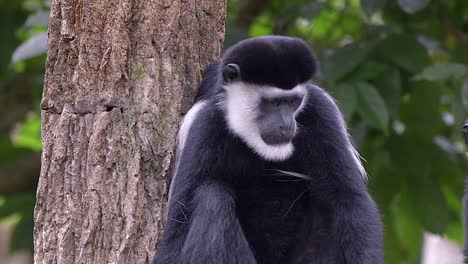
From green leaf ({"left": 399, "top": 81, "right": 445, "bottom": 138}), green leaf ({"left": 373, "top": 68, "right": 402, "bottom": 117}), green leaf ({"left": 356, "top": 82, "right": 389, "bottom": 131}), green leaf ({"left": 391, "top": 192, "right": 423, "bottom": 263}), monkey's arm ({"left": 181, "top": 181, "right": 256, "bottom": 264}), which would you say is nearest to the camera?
monkey's arm ({"left": 181, "top": 181, "right": 256, "bottom": 264})

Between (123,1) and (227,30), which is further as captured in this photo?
(227,30)

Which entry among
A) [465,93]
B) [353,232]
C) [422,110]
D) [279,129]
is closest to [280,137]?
[279,129]

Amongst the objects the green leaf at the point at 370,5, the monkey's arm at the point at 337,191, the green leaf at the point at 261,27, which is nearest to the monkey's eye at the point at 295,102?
the monkey's arm at the point at 337,191

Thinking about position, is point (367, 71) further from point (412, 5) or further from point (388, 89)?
point (412, 5)

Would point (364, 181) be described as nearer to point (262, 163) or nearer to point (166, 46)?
point (262, 163)

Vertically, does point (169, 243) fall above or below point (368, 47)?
below

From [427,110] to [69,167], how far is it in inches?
76.1

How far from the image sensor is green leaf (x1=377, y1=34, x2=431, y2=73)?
12.3 feet

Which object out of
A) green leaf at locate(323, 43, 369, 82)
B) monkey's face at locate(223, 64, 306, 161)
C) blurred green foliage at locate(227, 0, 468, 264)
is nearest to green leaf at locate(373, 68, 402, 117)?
blurred green foliage at locate(227, 0, 468, 264)

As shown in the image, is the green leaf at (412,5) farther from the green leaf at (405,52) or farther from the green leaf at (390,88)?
the green leaf at (390,88)

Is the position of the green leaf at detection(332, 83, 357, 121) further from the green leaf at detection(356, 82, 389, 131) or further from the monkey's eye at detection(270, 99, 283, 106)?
the monkey's eye at detection(270, 99, 283, 106)

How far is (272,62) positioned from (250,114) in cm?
22

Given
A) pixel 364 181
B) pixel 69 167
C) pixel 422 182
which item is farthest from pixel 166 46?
pixel 422 182

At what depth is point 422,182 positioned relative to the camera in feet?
12.7
